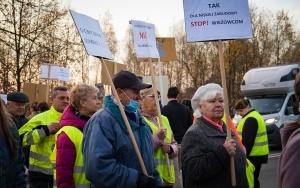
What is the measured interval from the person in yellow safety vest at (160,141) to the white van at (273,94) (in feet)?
37.1

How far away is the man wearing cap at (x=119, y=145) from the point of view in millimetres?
3447

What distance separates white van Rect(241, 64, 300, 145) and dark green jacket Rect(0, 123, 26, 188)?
13496 millimetres

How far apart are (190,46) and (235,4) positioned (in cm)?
4440

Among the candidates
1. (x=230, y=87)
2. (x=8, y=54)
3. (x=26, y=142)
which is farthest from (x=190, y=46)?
(x=26, y=142)

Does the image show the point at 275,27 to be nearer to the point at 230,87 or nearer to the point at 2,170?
the point at 230,87

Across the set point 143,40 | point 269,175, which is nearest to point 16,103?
point 143,40

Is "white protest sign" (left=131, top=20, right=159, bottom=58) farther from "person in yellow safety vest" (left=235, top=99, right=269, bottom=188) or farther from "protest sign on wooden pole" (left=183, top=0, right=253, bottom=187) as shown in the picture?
"person in yellow safety vest" (left=235, top=99, right=269, bottom=188)

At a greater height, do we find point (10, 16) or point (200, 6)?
point (10, 16)

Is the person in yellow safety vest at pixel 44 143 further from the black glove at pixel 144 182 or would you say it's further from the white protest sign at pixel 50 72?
the white protest sign at pixel 50 72

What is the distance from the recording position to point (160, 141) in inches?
210

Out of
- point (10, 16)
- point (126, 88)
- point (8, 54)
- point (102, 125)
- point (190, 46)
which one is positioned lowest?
point (102, 125)

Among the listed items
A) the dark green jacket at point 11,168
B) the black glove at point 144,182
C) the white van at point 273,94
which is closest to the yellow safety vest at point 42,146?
the dark green jacket at point 11,168

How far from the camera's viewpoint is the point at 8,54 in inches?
912

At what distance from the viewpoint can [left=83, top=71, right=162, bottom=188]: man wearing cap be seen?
345cm
